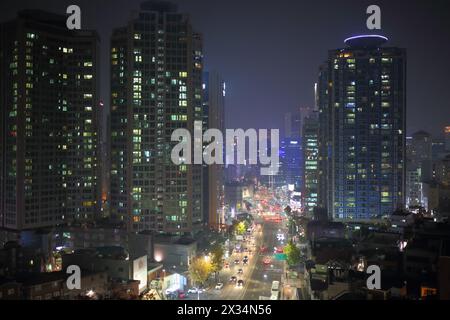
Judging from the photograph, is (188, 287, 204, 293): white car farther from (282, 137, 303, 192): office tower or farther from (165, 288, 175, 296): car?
(282, 137, 303, 192): office tower

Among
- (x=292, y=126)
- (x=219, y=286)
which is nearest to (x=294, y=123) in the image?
(x=292, y=126)

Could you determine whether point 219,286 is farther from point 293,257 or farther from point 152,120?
point 152,120

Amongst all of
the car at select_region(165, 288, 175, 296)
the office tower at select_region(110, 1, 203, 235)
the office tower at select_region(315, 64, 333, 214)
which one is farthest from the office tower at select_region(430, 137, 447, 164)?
the car at select_region(165, 288, 175, 296)

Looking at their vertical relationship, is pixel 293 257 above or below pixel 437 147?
below

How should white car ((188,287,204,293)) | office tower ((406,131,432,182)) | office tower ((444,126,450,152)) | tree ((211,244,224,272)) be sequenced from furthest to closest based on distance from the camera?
office tower ((444,126,450,152)), office tower ((406,131,432,182)), tree ((211,244,224,272)), white car ((188,287,204,293))

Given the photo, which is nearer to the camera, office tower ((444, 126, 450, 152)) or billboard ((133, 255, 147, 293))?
billboard ((133, 255, 147, 293))
